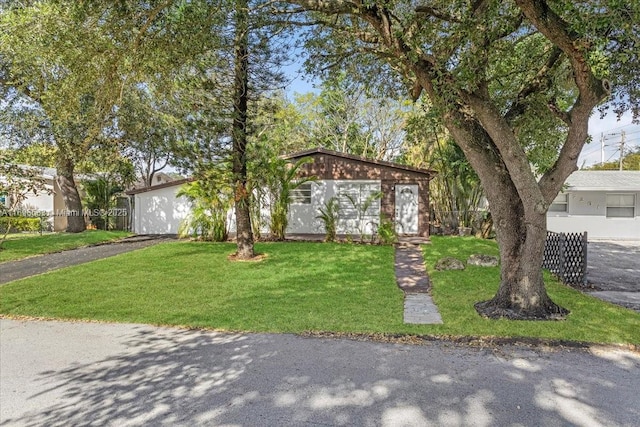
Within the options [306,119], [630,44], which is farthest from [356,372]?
[306,119]

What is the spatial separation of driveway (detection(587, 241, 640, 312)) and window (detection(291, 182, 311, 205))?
10.00 metres

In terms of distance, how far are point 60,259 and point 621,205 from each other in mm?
21690

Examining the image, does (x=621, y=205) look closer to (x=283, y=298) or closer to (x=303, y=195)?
(x=303, y=195)

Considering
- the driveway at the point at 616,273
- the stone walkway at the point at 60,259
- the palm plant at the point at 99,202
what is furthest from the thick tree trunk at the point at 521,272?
the palm plant at the point at 99,202

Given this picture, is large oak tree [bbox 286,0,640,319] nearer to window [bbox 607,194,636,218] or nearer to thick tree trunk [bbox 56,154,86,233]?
window [bbox 607,194,636,218]

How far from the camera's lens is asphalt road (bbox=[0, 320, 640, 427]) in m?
3.16

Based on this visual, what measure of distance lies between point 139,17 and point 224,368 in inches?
206

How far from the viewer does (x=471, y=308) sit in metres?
6.05

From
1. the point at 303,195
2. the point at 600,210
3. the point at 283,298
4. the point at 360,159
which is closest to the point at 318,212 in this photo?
the point at 303,195

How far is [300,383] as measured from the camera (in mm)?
3725

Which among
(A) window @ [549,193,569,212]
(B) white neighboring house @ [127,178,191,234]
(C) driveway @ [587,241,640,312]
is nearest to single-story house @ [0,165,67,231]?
(B) white neighboring house @ [127,178,191,234]

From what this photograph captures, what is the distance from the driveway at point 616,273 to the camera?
7046 millimetres

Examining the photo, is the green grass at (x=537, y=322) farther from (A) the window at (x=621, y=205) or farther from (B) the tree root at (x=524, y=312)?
(A) the window at (x=621, y=205)

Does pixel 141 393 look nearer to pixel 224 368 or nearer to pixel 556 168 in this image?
pixel 224 368
